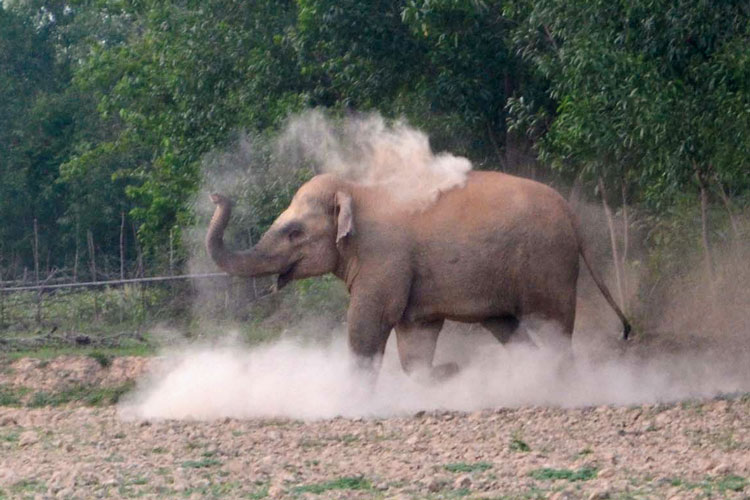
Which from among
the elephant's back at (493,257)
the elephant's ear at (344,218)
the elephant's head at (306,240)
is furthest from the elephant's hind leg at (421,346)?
the elephant's ear at (344,218)

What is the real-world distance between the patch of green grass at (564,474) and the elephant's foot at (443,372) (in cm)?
484

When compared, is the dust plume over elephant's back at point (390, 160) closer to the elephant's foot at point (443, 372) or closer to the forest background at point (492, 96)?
the forest background at point (492, 96)

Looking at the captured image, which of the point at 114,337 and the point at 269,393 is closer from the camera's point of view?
the point at 269,393

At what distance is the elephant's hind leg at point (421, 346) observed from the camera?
13375 millimetres

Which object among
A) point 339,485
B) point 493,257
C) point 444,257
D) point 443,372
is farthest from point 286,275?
point 339,485

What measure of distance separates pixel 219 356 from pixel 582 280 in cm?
451

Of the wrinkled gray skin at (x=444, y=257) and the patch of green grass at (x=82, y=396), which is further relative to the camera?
the patch of green grass at (x=82, y=396)

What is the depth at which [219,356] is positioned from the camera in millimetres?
14711

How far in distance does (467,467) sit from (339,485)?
90 cm

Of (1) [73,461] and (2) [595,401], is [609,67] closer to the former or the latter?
(2) [595,401]

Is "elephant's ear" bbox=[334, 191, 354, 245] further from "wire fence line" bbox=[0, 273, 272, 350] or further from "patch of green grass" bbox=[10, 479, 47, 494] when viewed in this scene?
"wire fence line" bbox=[0, 273, 272, 350]

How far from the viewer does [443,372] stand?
13.3 meters

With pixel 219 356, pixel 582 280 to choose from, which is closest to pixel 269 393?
pixel 219 356

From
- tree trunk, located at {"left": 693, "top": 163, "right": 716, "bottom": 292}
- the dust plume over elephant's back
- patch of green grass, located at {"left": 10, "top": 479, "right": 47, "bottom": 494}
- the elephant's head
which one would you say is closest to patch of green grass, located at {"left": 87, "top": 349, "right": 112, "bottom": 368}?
the dust plume over elephant's back
